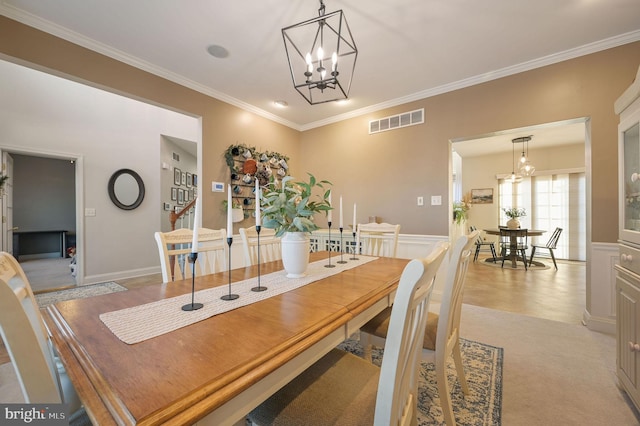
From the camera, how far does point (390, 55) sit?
2.61 meters

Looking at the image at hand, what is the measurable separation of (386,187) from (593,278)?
90.5 inches

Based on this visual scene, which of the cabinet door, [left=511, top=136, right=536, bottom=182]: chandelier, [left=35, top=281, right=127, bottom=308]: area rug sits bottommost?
[left=35, top=281, right=127, bottom=308]: area rug

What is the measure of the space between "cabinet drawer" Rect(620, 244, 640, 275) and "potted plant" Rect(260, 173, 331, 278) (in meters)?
1.74

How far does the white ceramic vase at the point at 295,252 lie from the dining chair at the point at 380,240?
108 cm

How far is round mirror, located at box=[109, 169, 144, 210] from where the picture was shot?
442 cm

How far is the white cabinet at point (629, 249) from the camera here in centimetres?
142

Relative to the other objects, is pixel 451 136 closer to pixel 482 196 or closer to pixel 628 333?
pixel 628 333

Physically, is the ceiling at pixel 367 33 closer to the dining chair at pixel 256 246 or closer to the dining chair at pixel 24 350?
the dining chair at pixel 256 246

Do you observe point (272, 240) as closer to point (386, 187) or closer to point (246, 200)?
point (246, 200)

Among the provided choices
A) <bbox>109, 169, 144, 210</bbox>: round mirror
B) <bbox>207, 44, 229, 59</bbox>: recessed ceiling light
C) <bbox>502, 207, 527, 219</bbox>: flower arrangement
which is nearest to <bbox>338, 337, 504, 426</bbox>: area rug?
<bbox>207, 44, 229, 59</bbox>: recessed ceiling light

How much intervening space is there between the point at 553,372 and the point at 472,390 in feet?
2.31

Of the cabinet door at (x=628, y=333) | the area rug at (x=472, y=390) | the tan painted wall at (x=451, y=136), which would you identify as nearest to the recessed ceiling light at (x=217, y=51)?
the tan painted wall at (x=451, y=136)

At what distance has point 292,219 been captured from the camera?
1.43 m

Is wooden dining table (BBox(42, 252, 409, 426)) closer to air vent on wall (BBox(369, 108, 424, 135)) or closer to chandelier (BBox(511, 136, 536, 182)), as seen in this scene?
air vent on wall (BBox(369, 108, 424, 135))
